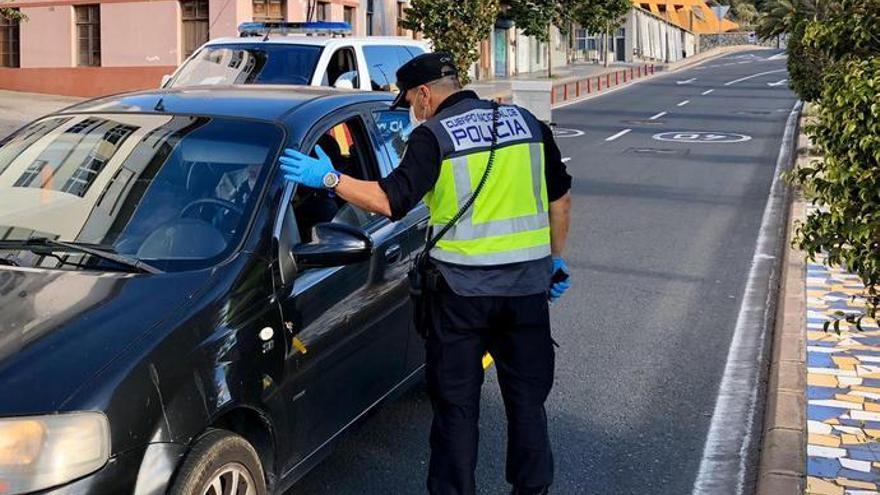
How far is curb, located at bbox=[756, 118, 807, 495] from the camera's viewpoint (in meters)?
4.39

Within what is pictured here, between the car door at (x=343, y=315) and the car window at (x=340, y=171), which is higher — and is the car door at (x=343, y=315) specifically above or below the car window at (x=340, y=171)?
below

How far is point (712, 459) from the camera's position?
16.0 ft

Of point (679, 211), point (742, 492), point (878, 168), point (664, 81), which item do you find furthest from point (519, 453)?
point (664, 81)

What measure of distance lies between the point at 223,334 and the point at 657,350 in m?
4.10

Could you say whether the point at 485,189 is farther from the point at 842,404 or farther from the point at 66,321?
the point at 842,404

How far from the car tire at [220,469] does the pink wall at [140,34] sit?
1007 inches

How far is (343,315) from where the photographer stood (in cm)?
400

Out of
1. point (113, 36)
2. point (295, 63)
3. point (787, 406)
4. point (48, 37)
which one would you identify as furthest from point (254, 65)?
point (48, 37)

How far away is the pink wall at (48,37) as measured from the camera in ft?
94.6

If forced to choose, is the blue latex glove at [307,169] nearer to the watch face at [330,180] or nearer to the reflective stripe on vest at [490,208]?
the watch face at [330,180]

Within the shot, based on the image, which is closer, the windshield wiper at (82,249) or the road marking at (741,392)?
the windshield wiper at (82,249)

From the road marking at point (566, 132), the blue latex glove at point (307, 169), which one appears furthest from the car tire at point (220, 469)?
the road marking at point (566, 132)

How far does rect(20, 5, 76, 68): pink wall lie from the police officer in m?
27.8

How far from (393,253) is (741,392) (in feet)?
8.42
